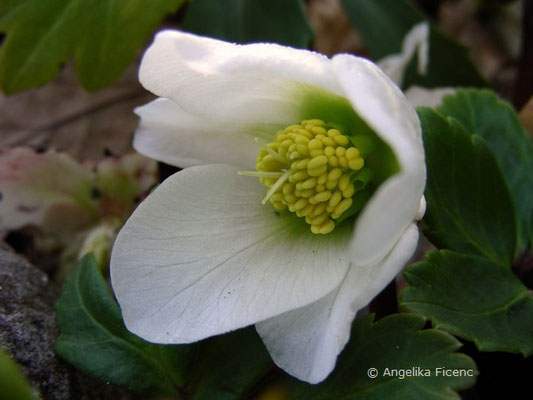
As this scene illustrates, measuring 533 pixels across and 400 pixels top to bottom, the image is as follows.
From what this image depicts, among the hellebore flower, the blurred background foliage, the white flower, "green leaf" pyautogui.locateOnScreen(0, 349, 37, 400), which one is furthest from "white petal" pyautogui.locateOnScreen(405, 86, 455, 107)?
"green leaf" pyautogui.locateOnScreen(0, 349, 37, 400)

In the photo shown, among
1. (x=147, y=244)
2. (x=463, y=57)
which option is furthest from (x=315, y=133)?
(x=463, y=57)

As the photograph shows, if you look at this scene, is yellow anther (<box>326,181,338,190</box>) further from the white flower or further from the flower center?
the white flower

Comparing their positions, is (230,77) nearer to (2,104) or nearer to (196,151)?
(196,151)

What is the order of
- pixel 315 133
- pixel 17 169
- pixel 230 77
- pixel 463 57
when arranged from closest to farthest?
pixel 230 77
pixel 315 133
pixel 17 169
pixel 463 57

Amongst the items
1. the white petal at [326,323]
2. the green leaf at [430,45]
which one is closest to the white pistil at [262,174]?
the white petal at [326,323]

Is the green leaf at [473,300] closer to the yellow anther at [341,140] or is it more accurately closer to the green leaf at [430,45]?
the yellow anther at [341,140]
